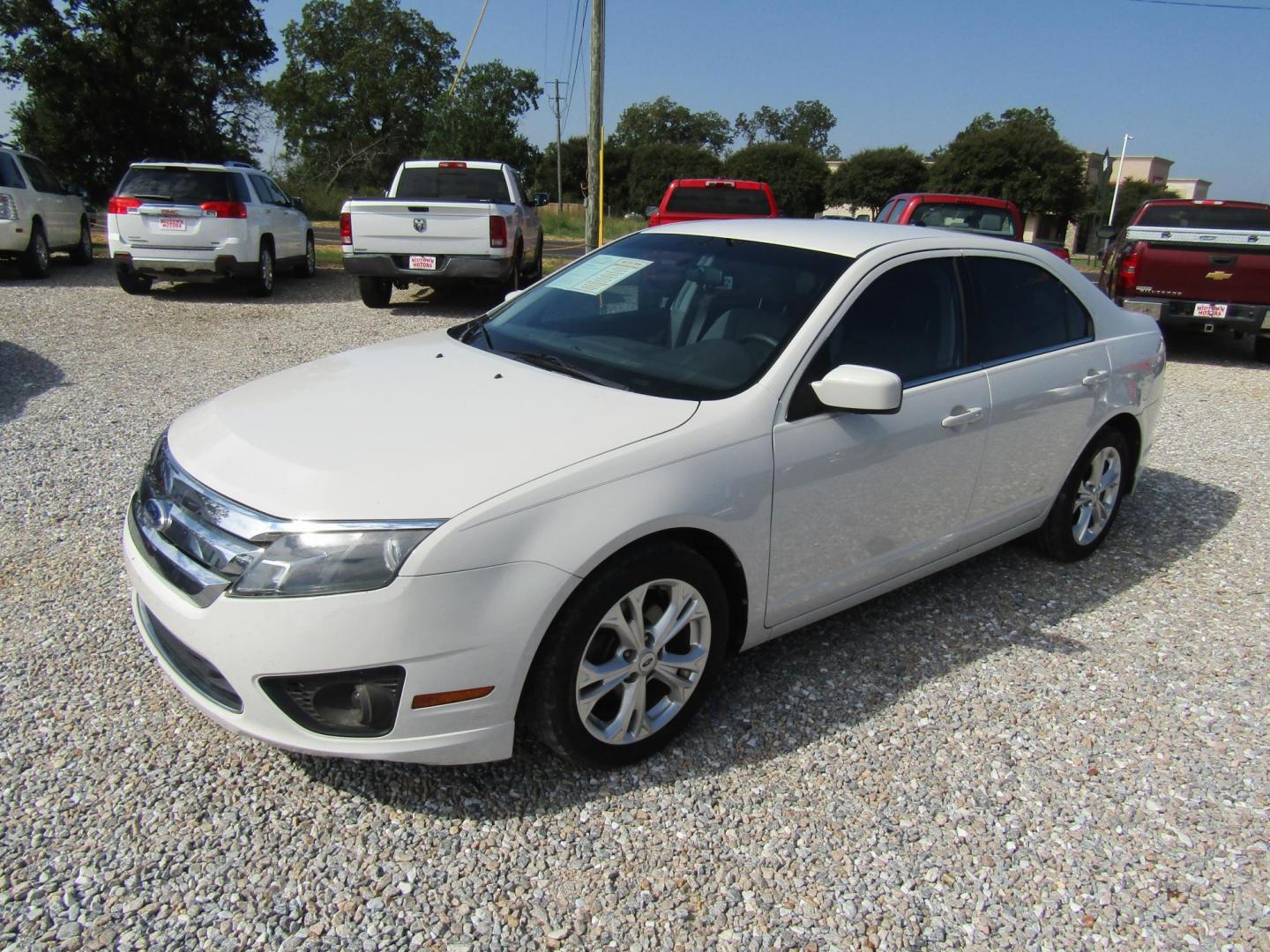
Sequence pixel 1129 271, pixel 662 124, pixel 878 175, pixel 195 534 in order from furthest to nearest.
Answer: pixel 662 124, pixel 878 175, pixel 1129 271, pixel 195 534

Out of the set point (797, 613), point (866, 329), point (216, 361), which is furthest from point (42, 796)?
point (216, 361)

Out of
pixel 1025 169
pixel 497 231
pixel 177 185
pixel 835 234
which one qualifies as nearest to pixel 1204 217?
pixel 497 231

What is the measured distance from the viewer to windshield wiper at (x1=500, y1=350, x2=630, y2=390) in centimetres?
317

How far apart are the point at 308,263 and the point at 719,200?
6.47 m

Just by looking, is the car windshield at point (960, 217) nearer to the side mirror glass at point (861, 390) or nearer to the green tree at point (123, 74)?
the side mirror glass at point (861, 390)

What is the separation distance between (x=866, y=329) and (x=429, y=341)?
1.75 metres

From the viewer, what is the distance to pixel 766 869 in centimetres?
254

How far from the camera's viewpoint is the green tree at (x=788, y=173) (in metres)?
59.0

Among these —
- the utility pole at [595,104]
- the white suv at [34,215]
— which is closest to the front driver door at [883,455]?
the utility pole at [595,104]

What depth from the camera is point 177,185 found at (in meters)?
11.6

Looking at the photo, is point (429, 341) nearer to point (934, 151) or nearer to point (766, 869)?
point (766, 869)

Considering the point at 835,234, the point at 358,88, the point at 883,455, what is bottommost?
the point at 883,455

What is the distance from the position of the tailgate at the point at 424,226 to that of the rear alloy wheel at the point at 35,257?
5.33m

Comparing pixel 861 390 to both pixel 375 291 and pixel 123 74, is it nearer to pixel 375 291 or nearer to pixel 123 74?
pixel 375 291
